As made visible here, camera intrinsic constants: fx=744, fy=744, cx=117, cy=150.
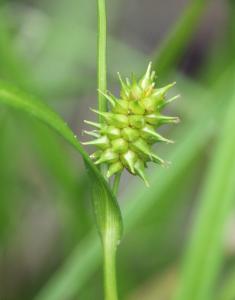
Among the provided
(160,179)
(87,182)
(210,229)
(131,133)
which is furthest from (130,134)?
(87,182)

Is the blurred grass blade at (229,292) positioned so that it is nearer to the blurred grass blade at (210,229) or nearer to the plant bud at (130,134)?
the blurred grass blade at (210,229)

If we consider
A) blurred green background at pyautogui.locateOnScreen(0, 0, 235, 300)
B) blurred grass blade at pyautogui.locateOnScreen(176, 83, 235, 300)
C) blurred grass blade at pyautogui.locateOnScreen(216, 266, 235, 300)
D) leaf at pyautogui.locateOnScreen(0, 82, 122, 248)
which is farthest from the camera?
blurred grass blade at pyautogui.locateOnScreen(216, 266, 235, 300)

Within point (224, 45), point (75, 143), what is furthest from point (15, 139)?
point (75, 143)

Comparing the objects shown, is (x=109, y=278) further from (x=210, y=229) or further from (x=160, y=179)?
(x=160, y=179)

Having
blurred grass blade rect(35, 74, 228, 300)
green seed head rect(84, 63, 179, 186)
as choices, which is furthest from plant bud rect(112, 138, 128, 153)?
blurred grass blade rect(35, 74, 228, 300)

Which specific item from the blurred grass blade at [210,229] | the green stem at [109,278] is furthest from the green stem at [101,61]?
the blurred grass blade at [210,229]

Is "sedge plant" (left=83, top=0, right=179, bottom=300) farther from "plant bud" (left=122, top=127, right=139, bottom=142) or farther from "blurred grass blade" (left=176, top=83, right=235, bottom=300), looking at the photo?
"blurred grass blade" (left=176, top=83, right=235, bottom=300)
